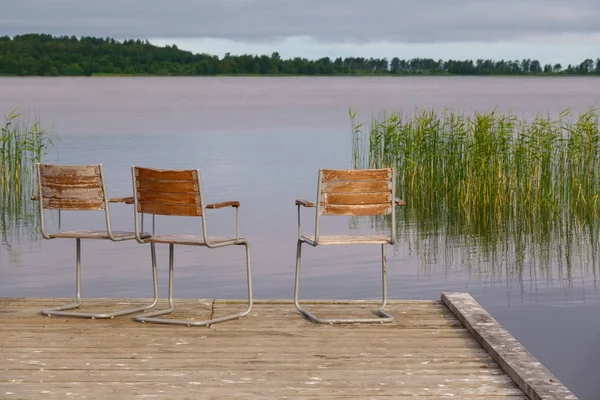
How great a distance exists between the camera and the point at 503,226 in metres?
10.8

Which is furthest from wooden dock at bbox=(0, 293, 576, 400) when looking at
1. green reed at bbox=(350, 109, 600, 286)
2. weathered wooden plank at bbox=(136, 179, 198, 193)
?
green reed at bbox=(350, 109, 600, 286)

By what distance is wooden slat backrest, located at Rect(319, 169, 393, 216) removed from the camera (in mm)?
5473

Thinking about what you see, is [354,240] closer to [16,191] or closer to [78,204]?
[78,204]

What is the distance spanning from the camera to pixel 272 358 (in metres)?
4.71

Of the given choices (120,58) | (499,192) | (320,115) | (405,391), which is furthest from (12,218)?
(120,58)

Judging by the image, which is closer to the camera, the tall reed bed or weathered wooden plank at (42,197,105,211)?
weathered wooden plank at (42,197,105,211)

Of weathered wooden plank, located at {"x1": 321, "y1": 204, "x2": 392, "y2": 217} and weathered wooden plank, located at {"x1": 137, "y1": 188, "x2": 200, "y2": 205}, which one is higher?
weathered wooden plank, located at {"x1": 137, "y1": 188, "x2": 200, "y2": 205}

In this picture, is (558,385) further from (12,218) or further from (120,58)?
(120,58)

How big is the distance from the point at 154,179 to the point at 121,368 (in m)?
1.19

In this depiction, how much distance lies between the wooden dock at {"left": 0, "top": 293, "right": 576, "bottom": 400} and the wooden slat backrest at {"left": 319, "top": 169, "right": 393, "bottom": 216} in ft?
2.04

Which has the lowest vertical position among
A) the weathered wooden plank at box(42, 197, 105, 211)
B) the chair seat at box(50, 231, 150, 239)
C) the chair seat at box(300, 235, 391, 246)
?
the chair seat at box(300, 235, 391, 246)

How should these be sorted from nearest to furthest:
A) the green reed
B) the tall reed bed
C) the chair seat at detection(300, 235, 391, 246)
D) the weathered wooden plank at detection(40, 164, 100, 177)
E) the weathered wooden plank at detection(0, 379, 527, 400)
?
the weathered wooden plank at detection(0, 379, 527, 400), the chair seat at detection(300, 235, 391, 246), the weathered wooden plank at detection(40, 164, 100, 177), the green reed, the tall reed bed

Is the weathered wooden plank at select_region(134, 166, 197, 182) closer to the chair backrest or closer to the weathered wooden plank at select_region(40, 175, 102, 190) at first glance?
the weathered wooden plank at select_region(40, 175, 102, 190)

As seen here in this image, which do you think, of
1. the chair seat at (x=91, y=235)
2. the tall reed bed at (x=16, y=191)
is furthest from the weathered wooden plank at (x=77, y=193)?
the tall reed bed at (x=16, y=191)
